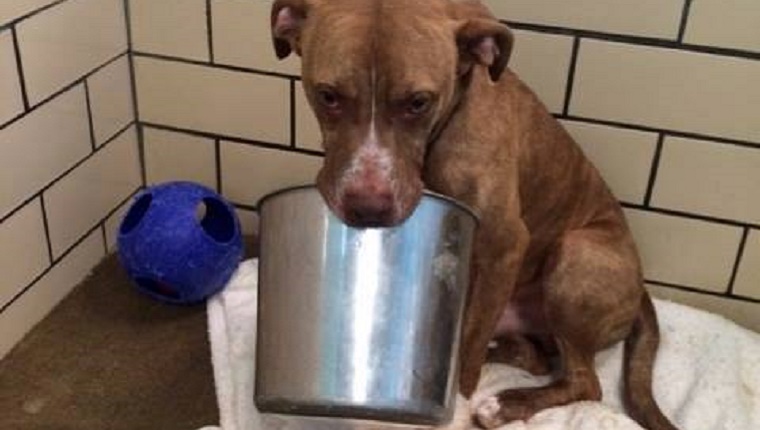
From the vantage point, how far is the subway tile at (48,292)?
156 cm

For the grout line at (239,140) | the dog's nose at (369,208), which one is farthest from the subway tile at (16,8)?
the dog's nose at (369,208)

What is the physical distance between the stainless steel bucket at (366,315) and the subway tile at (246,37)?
0.48 meters

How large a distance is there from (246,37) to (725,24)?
2.60 feet

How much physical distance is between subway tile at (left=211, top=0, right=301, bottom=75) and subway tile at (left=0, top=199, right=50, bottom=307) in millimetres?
423

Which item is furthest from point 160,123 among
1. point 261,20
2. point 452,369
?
point 452,369

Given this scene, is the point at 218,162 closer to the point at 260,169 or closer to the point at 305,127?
the point at 260,169

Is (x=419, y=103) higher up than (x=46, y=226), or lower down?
higher up

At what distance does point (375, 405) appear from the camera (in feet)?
4.00

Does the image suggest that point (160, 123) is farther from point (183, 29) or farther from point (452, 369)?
point (452, 369)

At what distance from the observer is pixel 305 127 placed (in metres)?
1.74

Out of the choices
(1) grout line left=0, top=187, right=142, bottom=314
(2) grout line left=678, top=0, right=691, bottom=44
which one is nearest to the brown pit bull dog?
(2) grout line left=678, top=0, right=691, bottom=44

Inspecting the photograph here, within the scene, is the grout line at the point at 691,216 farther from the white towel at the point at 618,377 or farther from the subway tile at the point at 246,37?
the subway tile at the point at 246,37

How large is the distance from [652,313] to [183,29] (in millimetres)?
952

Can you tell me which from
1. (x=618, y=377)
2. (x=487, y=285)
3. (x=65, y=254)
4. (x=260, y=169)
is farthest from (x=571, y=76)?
(x=65, y=254)
